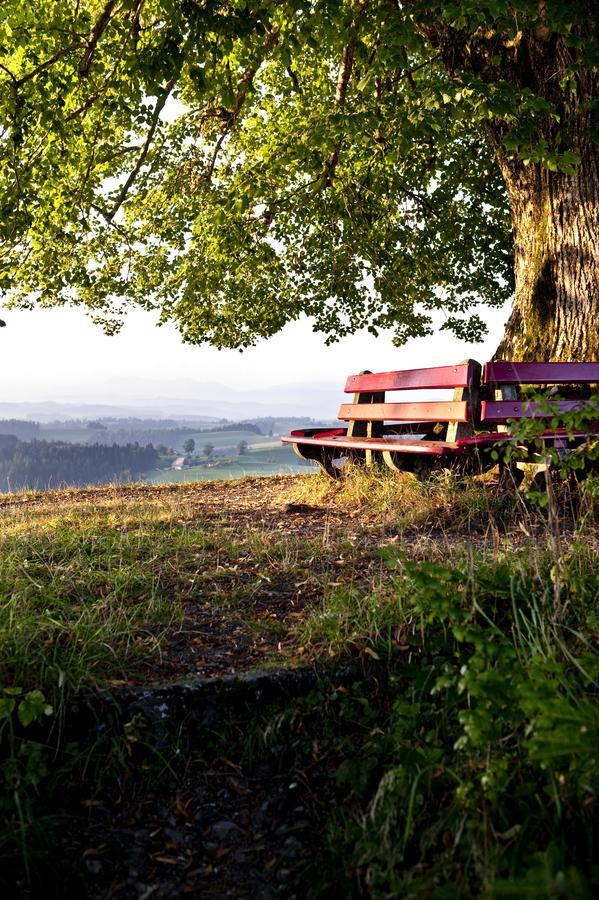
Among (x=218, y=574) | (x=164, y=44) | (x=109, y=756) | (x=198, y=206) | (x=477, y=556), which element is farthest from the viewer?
(x=198, y=206)

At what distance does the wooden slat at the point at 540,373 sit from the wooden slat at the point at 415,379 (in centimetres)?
23

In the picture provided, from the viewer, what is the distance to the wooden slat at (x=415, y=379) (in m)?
6.92

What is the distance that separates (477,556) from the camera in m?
4.49

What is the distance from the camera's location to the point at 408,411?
771cm

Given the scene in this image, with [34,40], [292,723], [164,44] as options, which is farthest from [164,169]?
[292,723]

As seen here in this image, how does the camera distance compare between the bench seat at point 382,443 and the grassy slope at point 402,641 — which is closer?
the grassy slope at point 402,641

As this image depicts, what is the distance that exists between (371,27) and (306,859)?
817 centimetres

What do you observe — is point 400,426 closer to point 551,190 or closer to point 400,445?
point 400,445

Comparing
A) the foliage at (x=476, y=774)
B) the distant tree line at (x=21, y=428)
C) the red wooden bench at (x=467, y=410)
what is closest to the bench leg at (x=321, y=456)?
the red wooden bench at (x=467, y=410)

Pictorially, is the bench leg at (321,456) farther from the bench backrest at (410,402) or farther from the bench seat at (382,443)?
the bench backrest at (410,402)

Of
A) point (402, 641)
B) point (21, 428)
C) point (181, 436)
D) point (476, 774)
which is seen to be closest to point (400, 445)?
point (402, 641)

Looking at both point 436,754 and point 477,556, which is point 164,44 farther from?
point 436,754

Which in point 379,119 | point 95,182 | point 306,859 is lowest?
point 306,859

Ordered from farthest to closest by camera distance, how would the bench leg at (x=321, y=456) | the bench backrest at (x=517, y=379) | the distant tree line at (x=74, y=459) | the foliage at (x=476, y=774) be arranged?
the distant tree line at (x=74, y=459) → the bench leg at (x=321, y=456) → the bench backrest at (x=517, y=379) → the foliage at (x=476, y=774)
